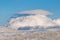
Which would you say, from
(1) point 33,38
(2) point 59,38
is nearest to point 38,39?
(1) point 33,38

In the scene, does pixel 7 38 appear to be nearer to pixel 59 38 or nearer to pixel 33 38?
pixel 33 38

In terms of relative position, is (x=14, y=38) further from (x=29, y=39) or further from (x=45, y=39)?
(x=45, y=39)

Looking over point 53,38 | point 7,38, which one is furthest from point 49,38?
point 7,38

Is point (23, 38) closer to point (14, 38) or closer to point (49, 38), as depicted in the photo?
point (14, 38)

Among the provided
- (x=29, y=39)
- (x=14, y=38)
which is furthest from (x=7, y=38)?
(x=29, y=39)

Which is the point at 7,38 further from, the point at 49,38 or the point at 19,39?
the point at 49,38

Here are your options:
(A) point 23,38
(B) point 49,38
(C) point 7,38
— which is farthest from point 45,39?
(C) point 7,38
